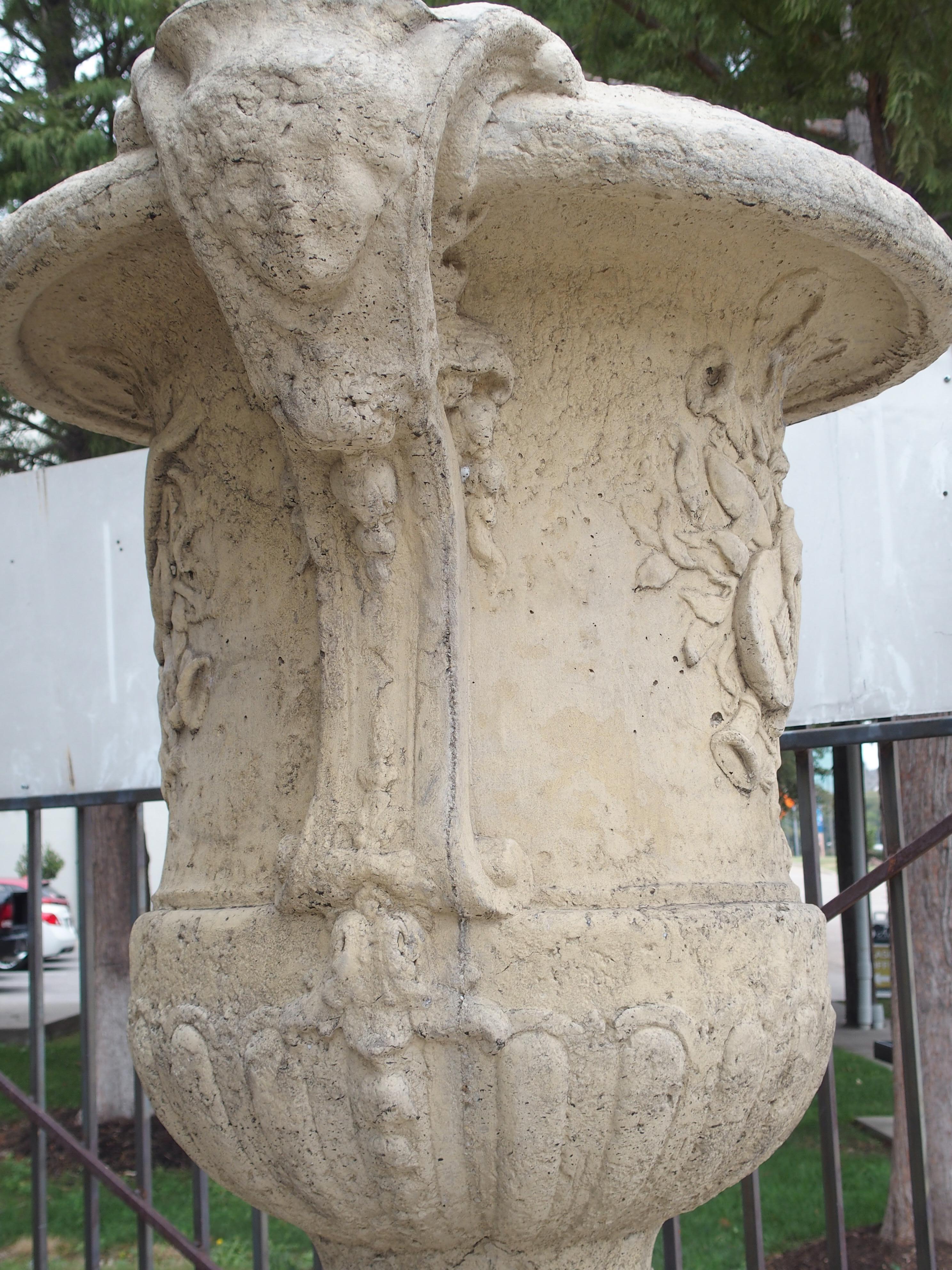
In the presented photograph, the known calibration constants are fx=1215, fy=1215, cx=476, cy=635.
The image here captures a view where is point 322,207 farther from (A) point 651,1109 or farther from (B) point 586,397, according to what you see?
(A) point 651,1109

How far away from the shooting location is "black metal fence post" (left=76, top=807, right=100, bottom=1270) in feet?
8.68

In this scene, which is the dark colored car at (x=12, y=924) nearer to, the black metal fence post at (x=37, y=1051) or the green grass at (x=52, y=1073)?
the green grass at (x=52, y=1073)

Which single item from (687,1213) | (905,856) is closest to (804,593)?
(905,856)

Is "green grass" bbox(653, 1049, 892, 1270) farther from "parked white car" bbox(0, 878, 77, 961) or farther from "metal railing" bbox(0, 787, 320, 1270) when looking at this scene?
"parked white car" bbox(0, 878, 77, 961)

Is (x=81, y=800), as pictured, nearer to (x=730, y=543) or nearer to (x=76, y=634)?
(x=76, y=634)

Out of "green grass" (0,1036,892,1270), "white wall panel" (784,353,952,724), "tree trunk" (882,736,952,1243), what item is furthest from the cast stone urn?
"green grass" (0,1036,892,1270)

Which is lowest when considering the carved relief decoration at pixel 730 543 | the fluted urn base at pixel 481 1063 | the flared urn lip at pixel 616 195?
the fluted urn base at pixel 481 1063

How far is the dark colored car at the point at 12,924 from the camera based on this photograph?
1254 centimetres

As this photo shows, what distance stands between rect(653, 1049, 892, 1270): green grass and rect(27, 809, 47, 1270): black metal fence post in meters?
2.26

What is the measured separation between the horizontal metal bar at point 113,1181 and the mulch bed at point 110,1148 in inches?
118

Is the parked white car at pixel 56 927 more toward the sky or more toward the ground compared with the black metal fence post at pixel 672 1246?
more toward the ground

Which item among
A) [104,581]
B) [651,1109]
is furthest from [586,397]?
[104,581]

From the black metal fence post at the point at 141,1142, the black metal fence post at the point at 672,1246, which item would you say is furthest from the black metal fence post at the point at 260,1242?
the black metal fence post at the point at 672,1246

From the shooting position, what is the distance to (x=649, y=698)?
1.51m
